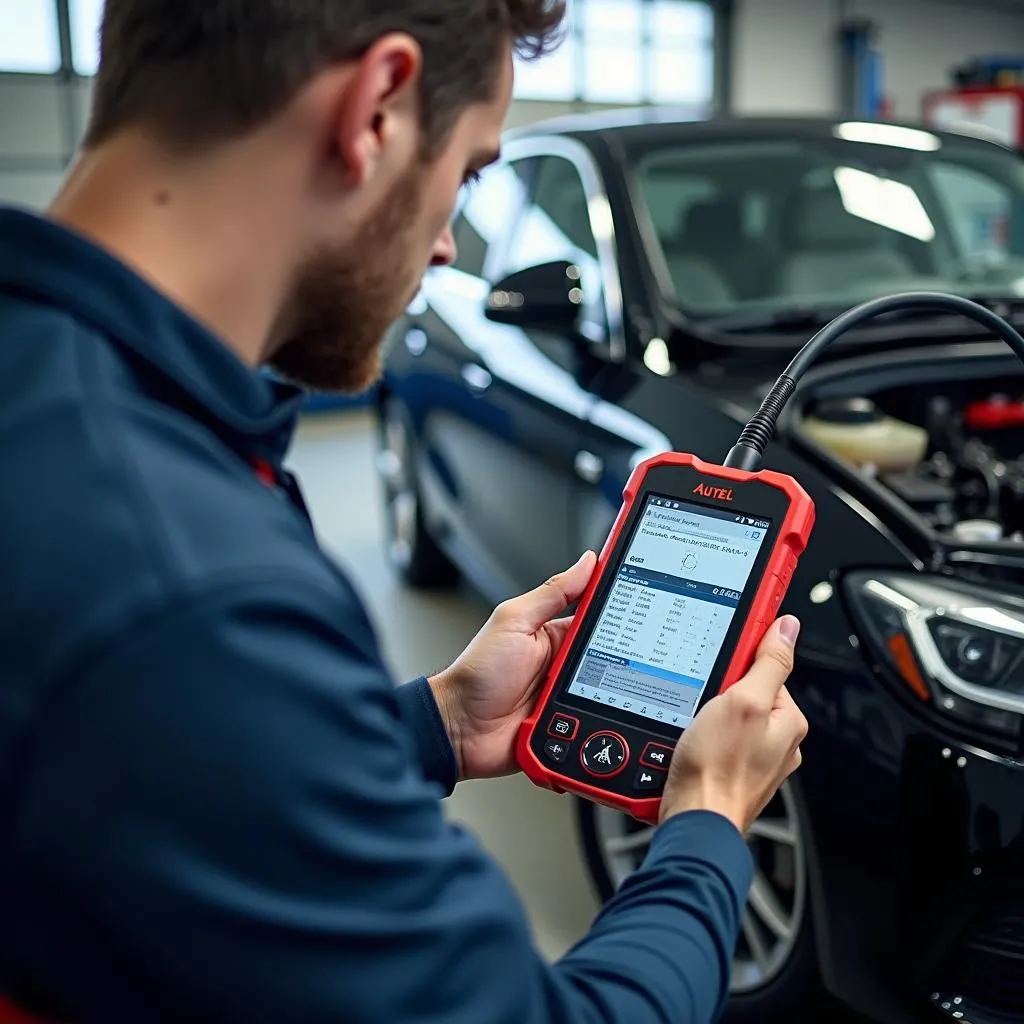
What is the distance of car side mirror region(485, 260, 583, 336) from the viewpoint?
214cm

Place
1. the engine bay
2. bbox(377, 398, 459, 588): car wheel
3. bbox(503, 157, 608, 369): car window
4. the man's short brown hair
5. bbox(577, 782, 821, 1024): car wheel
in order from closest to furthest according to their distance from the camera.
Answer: the man's short brown hair → bbox(577, 782, 821, 1024): car wheel → the engine bay → bbox(503, 157, 608, 369): car window → bbox(377, 398, 459, 588): car wheel

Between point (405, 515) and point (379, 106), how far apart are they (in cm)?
285

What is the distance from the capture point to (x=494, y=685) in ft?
3.46

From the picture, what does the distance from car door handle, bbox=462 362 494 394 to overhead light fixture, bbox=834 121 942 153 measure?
2.82 feet

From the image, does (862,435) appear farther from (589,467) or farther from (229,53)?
(229,53)

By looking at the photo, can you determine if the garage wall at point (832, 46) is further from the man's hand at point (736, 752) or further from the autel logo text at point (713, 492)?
the man's hand at point (736, 752)

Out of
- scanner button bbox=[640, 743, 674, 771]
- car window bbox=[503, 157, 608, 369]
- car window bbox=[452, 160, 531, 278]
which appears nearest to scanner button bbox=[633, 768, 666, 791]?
scanner button bbox=[640, 743, 674, 771]

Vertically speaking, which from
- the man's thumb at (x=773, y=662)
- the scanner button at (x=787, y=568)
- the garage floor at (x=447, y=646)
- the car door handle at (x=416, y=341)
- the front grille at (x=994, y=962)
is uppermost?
the scanner button at (x=787, y=568)

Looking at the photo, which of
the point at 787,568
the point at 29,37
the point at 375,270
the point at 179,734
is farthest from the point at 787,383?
the point at 29,37

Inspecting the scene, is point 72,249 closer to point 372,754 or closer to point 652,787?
point 372,754

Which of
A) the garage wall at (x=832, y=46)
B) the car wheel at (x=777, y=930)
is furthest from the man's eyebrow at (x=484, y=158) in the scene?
the garage wall at (x=832, y=46)

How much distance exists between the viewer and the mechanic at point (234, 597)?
52 centimetres

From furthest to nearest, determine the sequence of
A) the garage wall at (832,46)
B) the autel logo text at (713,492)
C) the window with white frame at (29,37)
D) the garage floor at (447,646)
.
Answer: the garage wall at (832,46) → the window with white frame at (29,37) → the garage floor at (447,646) → the autel logo text at (713,492)

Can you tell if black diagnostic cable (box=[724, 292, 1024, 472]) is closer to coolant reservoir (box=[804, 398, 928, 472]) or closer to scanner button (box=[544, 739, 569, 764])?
scanner button (box=[544, 739, 569, 764])
